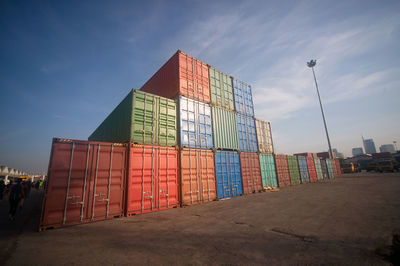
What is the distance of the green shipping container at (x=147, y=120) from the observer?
8812mm

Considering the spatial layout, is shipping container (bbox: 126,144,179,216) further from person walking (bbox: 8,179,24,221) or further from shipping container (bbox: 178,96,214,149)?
person walking (bbox: 8,179,24,221)

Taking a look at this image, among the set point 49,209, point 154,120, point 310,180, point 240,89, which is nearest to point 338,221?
point 154,120

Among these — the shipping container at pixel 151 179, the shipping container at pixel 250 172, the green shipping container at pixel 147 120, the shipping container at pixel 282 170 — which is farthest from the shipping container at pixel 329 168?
the green shipping container at pixel 147 120

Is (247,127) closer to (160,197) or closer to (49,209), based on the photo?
(160,197)

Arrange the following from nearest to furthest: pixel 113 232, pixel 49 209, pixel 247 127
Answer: pixel 113 232
pixel 49 209
pixel 247 127

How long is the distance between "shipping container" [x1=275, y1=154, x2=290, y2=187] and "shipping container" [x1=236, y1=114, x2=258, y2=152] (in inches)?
174

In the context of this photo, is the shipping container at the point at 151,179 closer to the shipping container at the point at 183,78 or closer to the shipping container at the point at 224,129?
the shipping container at the point at 224,129

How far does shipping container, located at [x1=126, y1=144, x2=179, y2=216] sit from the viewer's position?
7906mm

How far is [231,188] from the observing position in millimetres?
12094

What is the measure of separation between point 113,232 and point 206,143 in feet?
25.0

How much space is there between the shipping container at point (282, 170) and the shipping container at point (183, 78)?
1124cm

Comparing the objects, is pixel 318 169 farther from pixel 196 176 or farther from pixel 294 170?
pixel 196 176

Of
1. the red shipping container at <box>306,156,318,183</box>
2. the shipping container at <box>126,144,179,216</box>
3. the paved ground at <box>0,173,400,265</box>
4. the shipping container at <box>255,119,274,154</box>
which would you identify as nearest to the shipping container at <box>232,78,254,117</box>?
the shipping container at <box>255,119,274,154</box>

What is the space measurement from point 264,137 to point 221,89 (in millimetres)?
7344
